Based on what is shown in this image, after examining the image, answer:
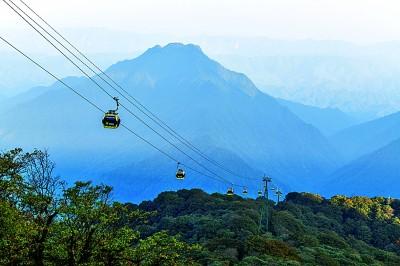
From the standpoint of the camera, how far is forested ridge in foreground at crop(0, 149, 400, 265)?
33062 mm

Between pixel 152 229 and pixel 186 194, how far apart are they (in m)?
44.0

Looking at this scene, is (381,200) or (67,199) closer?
(67,199)

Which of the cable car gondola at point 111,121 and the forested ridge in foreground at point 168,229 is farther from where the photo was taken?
the cable car gondola at point 111,121

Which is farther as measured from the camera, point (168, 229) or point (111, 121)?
point (168, 229)

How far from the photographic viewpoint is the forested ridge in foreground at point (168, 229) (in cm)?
3306

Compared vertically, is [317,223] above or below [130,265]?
above

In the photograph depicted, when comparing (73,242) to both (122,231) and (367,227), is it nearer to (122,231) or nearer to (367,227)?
(122,231)

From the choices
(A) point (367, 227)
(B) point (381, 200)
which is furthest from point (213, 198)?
(B) point (381, 200)

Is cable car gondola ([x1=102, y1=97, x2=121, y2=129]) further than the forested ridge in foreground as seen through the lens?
Yes

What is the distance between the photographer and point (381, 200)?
167000 mm

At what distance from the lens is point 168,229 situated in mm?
98812

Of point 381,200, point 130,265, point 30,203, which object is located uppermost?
point 381,200

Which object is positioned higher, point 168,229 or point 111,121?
point 168,229

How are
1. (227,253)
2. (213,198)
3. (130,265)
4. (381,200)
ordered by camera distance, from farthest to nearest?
(381,200)
(213,198)
(227,253)
(130,265)
